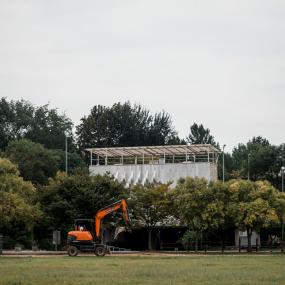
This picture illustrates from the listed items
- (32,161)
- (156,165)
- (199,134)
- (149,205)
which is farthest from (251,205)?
(199,134)

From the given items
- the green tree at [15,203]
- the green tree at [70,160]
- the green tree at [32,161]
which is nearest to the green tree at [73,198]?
the green tree at [15,203]

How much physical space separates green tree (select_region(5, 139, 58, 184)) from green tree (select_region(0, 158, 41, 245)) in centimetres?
3215

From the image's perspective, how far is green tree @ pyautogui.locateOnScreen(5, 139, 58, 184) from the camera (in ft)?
363

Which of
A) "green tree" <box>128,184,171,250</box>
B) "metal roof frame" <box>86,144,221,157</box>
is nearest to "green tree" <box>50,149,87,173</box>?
"metal roof frame" <box>86,144,221,157</box>

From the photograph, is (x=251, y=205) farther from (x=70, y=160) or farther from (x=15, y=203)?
(x=70, y=160)

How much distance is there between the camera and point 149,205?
80375mm

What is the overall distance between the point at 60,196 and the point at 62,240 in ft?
19.0

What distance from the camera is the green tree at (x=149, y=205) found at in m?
79.8

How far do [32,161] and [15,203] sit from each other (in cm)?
4091

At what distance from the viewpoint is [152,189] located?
80.1 metres

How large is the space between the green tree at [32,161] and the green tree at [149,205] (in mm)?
31220

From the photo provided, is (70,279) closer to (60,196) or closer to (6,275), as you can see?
(6,275)

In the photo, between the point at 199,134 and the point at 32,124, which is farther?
the point at 199,134

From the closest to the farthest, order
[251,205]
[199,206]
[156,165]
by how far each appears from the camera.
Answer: [251,205], [199,206], [156,165]
